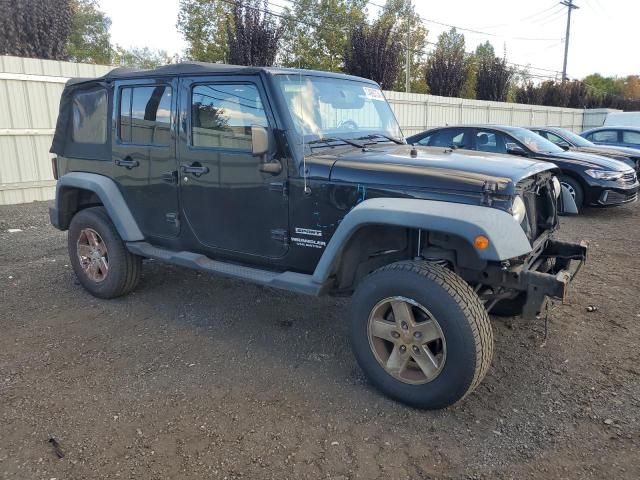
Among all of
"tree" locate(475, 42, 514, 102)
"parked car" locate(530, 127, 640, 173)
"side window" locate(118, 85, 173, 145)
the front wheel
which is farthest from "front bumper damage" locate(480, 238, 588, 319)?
"tree" locate(475, 42, 514, 102)

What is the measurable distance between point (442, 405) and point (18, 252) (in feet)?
19.4

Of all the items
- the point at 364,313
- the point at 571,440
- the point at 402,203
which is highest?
the point at 402,203

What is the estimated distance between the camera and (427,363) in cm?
304

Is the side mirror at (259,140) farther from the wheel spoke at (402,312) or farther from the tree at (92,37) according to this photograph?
the tree at (92,37)

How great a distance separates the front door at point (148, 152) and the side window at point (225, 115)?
267mm

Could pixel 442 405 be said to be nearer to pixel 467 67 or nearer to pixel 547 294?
pixel 547 294

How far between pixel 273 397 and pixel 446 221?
1578 millimetres

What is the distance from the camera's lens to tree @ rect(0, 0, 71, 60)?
1277cm

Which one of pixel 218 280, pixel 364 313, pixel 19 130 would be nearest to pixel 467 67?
pixel 19 130

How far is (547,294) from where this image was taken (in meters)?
3.02

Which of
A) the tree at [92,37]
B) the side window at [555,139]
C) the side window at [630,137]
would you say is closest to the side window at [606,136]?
the side window at [630,137]

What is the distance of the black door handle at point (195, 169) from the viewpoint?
13.2ft

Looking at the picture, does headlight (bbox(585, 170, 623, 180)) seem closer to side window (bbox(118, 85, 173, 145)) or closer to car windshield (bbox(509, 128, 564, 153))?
car windshield (bbox(509, 128, 564, 153))

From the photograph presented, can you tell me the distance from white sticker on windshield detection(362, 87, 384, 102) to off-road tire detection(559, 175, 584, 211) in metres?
5.62
